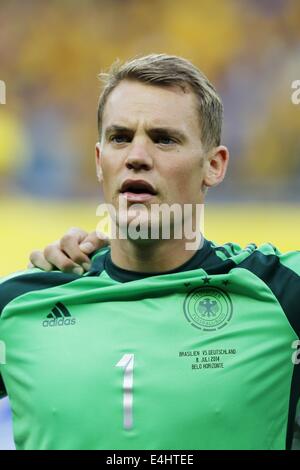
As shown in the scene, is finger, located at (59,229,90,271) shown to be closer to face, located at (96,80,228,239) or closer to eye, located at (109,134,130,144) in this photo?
face, located at (96,80,228,239)

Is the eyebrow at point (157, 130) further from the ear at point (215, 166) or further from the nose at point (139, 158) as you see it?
the ear at point (215, 166)

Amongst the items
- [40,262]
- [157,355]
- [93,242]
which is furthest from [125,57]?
[157,355]

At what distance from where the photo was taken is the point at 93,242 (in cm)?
227

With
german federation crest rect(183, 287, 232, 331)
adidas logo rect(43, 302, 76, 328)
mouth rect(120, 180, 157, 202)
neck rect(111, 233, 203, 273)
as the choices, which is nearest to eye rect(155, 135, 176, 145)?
mouth rect(120, 180, 157, 202)

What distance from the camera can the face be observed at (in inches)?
76.7

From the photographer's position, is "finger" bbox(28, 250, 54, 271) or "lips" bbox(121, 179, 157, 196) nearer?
"lips" bbox(121, 179, 157, 196)

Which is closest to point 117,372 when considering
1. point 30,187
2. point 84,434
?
point 84,434

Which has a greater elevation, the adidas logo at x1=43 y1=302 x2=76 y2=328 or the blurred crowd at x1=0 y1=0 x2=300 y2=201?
the blurred crowd at x1=0 y1=0 x2=300 y2=201

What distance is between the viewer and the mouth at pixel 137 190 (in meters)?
1.94

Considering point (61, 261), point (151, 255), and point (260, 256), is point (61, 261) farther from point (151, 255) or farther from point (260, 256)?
point (260, 256)

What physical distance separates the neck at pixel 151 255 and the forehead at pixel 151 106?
337 millimetres

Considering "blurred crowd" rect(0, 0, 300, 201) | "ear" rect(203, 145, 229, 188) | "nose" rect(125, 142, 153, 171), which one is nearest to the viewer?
"nose" rect(125, 142, 153, 171)

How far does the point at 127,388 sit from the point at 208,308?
0.32 meters

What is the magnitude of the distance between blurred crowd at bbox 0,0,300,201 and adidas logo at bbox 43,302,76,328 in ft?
16.0
